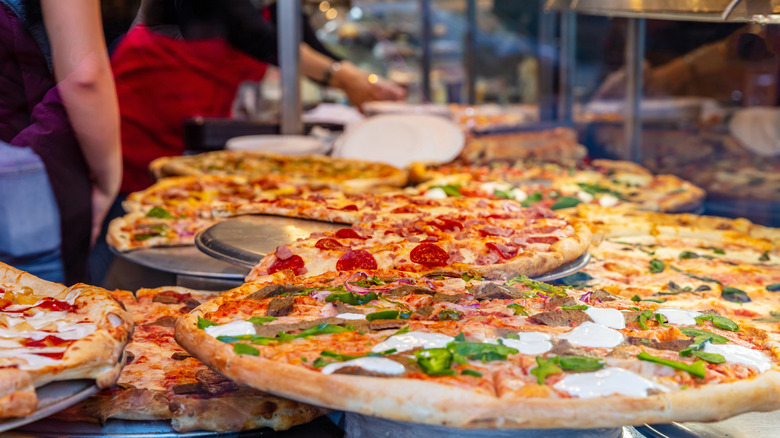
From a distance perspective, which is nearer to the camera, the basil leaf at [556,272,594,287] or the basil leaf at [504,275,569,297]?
the basil leaf at [504,275,569,297]

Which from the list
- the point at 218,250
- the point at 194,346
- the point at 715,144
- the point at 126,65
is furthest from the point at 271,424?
the point at 715,144

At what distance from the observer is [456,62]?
748 centimetres

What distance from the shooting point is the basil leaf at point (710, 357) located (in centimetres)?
137

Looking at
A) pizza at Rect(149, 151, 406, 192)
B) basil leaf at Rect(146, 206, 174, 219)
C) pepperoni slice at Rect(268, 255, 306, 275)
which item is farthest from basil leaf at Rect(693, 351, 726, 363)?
pizza at Rect(149, 151, 406, 192)

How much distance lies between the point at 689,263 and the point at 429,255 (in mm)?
1159

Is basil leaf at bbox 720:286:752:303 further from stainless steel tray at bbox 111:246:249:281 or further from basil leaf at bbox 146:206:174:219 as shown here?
basil leaf at bbox 146:206:174:219

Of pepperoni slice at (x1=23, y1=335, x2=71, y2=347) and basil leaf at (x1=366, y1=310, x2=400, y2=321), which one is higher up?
pepperoni slice at (x1=23, y1=335, x2=71, y2=347)

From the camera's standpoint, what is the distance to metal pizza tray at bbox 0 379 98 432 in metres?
1.17

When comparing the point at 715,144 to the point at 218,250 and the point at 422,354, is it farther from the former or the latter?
the point at 422,354

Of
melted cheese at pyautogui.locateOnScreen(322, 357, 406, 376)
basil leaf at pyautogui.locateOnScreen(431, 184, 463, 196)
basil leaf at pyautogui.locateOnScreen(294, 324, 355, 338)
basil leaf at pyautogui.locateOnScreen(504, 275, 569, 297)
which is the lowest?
basil leaf at pyautogui.locateOnScreen(431, 184, 463, 196)

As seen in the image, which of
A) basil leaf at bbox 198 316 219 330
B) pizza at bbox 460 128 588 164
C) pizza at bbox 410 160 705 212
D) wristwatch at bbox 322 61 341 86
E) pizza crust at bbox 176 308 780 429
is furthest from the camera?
wristwatch at bbox 322 61 341 86

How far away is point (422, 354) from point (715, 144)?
4767mm

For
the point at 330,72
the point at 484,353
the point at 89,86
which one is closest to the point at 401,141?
the point at 330,72

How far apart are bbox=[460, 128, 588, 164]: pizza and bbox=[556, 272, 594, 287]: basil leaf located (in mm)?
2278
